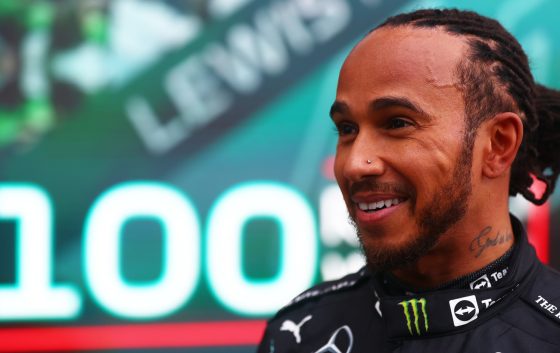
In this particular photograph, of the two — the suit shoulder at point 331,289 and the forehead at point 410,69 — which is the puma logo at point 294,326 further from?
the forehead at point 410,69

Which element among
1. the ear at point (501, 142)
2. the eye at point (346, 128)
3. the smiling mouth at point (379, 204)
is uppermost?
the eye at point (346, 128)

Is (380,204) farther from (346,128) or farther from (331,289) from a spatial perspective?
(331,289)

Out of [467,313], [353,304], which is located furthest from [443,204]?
[353,304]

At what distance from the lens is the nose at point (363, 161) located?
1.04m

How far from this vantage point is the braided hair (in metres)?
1.07

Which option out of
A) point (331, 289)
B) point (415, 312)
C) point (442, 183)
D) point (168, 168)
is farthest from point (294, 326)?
point (168, 168)

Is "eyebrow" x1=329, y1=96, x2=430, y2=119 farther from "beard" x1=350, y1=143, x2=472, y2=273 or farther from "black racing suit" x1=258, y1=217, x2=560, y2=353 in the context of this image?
"black racing suit" x1=258, y1=217, x2=560, y2=353

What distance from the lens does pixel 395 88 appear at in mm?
1045

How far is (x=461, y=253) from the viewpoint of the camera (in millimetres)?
1086

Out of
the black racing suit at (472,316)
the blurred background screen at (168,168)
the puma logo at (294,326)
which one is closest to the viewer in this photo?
the black racing suit at (472,316)

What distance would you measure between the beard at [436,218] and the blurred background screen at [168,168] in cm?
117

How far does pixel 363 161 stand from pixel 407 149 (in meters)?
0.06

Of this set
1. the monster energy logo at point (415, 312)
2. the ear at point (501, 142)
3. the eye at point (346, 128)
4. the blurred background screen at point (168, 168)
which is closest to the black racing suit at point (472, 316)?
the monster energy logo at point (415, 312)

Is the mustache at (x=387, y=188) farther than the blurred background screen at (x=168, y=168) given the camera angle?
No
